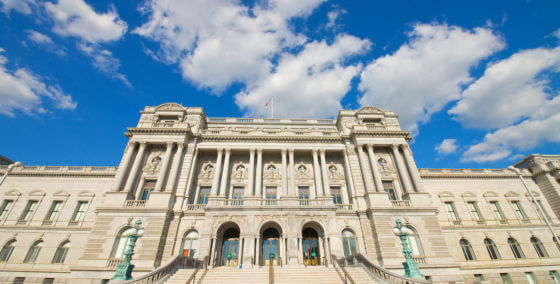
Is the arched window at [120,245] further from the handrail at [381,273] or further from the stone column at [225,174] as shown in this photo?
the handrail at [381,273]

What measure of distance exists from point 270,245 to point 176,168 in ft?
40.3

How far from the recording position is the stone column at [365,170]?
23906mm

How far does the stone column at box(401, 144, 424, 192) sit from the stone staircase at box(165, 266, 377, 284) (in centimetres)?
1224

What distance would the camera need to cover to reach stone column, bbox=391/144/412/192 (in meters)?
24.2

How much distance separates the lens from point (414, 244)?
21109mm

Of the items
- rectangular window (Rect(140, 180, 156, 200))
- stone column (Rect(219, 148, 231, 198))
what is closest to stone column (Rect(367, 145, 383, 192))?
stone column (Rect(219, 148, 231, 198))

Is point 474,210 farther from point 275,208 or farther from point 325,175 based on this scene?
point 275,208

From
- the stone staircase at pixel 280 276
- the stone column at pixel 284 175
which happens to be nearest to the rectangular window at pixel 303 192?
the stone column at pixel 284 175

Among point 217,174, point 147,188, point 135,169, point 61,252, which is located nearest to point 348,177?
point 217,174

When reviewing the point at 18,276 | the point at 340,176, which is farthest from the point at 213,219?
the point at 18,276

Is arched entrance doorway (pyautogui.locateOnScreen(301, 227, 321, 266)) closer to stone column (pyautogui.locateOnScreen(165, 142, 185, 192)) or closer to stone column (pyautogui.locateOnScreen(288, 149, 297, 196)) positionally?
stone column (pyautogui.locateOnScreen(288, 149, 297, 196))

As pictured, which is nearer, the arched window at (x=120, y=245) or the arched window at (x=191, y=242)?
the arched window at (x=120, y=245)

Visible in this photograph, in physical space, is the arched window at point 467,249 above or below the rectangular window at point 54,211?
below

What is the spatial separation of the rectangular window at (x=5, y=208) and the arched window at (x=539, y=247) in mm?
58773
